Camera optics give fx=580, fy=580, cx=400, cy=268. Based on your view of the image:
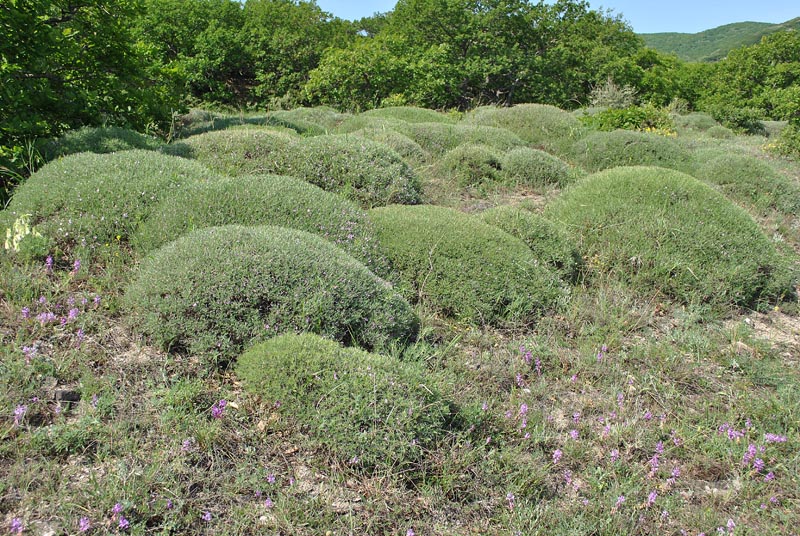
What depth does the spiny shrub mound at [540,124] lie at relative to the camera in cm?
978

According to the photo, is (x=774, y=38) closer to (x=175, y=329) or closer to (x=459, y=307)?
(x=459, y=307)

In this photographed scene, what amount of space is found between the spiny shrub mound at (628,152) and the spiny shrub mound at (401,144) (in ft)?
8.71

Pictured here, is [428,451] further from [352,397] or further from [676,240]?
[676,240]

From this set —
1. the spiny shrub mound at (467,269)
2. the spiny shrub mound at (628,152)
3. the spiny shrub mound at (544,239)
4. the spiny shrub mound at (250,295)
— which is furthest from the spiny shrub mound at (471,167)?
the spiny shrub mound at (250,295)

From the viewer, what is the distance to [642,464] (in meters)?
3.18

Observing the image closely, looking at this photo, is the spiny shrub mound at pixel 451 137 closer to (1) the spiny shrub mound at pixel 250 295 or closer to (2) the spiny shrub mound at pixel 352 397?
(1) the spiny shrub mound at pixel 250 295

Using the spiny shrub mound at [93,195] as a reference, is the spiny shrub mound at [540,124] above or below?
above

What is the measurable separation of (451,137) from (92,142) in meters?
4.91

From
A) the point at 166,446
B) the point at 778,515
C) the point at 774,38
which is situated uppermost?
the point at 774,38

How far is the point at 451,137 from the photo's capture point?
8672mm

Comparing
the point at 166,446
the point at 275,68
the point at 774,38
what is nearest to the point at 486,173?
the point at 166,446

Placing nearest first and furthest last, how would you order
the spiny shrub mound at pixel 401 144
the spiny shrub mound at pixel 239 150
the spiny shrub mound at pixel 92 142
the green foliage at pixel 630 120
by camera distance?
the spiny shrub mound at pixel 92 142
the spiny shrub mound at pixel 239 150
the spiny shrub mound at pixel 401 144
the green foliage at pixel 630 120

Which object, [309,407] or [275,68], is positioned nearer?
[309,407]

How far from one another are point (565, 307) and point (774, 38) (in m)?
19.7
